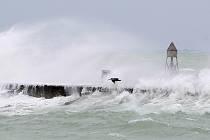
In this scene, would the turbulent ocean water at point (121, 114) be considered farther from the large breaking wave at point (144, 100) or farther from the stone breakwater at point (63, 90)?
the stone breakwater at point (63, 90)

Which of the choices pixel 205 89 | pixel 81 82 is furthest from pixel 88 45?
pixel 205 89

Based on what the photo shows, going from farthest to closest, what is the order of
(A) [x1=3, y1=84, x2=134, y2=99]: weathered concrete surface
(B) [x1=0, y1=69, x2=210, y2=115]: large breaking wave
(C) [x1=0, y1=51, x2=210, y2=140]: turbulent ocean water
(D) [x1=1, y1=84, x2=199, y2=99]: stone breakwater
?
(A) [x1=3, y1=84, x2=134, y2=99]: weathered concrete surface, (D) [x1=1, y1=84, x2=199, y2=99]: stone breakwater, (B) [x1=0, y1=69, x2=210, y2=115]: large breaking wave, (C) [x1=0, y1=51, x2=210, y2=140]: turbulent ocean water

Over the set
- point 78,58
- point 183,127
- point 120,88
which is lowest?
point 183,127

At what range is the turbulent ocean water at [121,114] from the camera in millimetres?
16047

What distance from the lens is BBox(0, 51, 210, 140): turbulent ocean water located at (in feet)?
52.6

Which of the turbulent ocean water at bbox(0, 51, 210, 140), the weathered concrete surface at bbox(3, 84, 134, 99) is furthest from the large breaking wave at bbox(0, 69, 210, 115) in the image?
the weathered concrete surface at bbox(3, 84, 134, 99)

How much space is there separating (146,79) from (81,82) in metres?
4.30

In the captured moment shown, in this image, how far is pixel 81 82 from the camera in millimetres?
28359

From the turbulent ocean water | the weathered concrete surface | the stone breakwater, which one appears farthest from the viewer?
the weathered concrete surface

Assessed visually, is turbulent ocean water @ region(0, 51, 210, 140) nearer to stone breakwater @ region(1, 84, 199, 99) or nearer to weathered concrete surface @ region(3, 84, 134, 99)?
stone breakwater @ region(1, 84, 199, 99)

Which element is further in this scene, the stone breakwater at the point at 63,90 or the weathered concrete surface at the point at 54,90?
the weathered concrete surface at the point at 54,90

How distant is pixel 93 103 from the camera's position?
2238 centimetres

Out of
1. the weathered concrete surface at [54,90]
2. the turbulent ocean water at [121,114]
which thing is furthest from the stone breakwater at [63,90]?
the turbulent ocean water at [121,114]

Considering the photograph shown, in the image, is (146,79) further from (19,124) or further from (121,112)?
(19,124)
